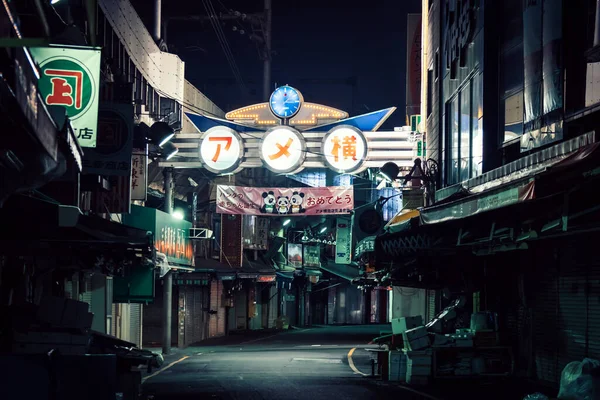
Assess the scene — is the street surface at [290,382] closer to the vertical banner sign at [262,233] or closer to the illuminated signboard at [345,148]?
the illuminated signboard at [345,148]

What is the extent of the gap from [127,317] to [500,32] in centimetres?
1636

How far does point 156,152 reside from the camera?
27922 millimetres

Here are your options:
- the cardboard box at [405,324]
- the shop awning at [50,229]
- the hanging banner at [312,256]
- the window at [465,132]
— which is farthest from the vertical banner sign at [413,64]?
the hanging banner at [312,256]

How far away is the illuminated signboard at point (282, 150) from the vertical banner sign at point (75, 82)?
1772 centimetres

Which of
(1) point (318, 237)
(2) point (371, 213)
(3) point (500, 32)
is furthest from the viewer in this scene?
(1) point (318, 237)

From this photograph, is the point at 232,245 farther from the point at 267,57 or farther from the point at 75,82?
the point at 75,82

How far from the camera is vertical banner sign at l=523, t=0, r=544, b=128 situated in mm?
16438

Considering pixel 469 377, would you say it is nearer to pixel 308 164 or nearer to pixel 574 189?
pixel 574 189

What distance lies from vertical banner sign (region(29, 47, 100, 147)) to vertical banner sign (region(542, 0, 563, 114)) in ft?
28.3

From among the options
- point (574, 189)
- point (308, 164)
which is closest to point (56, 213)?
point (574, 189)

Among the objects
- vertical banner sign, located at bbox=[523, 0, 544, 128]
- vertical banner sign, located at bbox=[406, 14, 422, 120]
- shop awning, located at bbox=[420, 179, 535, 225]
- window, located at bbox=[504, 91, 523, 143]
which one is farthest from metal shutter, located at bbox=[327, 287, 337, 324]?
vertical banner sign, located at bbox=[523, 0, 544, 128]

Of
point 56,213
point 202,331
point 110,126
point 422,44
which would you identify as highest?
point 422,44

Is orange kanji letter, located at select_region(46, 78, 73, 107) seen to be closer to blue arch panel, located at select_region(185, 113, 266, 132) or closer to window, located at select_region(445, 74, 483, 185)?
window, located at select_region(445, 74, 483, 185)

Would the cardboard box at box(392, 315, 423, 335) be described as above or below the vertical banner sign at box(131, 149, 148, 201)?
below
